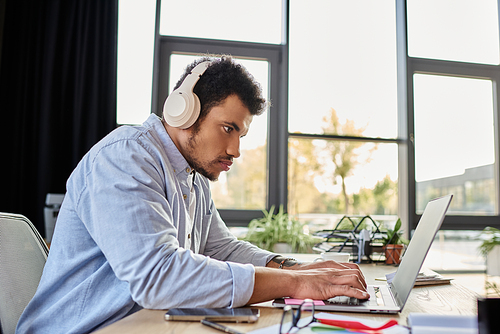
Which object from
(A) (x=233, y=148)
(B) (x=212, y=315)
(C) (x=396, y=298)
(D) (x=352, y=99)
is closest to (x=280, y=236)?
(D) (x=352, y=99)

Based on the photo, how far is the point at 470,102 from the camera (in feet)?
11.2

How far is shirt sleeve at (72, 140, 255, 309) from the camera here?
76 centimetres

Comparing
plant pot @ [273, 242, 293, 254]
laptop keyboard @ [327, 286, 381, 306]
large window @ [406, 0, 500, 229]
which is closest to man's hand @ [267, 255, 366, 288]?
laptop keyboard @ [327, 286, 381, 306]

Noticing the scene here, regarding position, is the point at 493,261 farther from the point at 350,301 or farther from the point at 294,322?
the point at 294,322

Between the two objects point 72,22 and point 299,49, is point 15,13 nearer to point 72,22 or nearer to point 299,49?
point 72,22

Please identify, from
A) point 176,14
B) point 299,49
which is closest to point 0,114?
point 176,14

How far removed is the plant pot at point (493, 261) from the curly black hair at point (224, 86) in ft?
9.53

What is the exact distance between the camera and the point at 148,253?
0.77 m

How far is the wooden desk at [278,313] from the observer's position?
0.66 m

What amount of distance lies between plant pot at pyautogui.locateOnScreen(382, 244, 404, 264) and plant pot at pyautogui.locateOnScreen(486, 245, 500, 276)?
1.98 meters

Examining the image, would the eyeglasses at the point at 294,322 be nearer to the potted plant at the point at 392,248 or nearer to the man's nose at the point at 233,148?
the man's nose at the point at 233,148

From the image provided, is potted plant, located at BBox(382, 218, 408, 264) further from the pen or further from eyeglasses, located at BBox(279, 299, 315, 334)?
the pen

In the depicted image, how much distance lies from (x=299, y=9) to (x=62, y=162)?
218cm

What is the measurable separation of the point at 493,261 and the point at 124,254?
3319 mm
